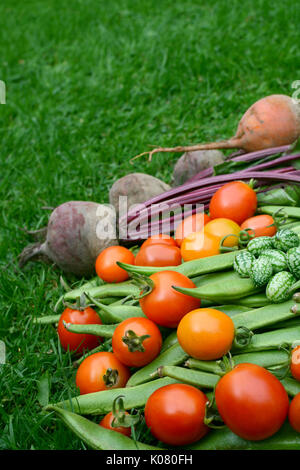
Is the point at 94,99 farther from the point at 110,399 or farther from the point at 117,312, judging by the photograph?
the point at 110,399

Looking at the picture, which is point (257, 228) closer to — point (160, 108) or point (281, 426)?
point (281, 426)

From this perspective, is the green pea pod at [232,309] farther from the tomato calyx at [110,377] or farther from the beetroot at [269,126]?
the beetroot at [269,126]

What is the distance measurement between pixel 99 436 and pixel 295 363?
745 millimetres

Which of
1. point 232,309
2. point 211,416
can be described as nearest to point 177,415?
point 211,416

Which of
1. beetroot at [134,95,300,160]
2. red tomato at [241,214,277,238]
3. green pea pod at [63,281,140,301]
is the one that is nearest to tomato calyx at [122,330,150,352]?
green pea pod at [63,281,140,301]

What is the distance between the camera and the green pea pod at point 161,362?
189 centimetres

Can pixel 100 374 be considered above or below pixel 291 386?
below

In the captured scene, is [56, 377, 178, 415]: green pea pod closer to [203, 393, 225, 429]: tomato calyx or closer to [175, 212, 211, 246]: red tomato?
[203, 393, 225, 429]: tomato calyx

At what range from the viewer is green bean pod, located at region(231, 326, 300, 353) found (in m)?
1.80

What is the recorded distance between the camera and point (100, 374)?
196cm

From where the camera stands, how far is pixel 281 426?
163cm

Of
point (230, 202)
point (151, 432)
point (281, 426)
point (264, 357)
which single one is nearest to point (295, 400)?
point (281, 426)

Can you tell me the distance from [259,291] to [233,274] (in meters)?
0.15

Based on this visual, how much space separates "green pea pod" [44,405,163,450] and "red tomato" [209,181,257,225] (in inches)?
49.5
